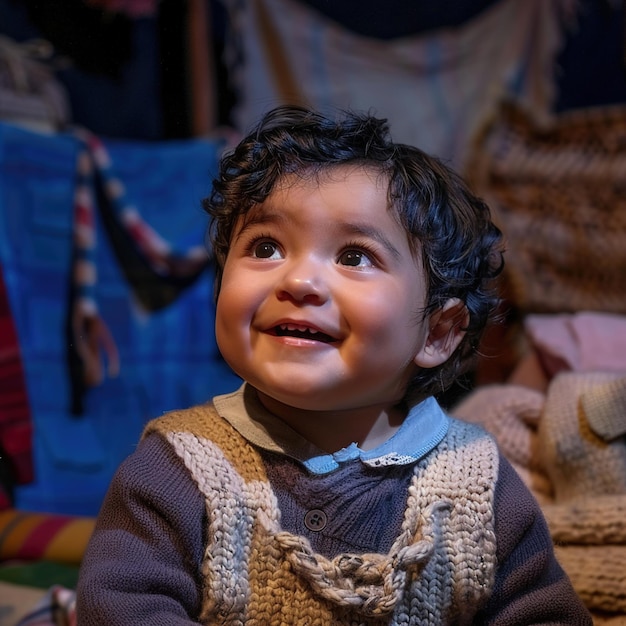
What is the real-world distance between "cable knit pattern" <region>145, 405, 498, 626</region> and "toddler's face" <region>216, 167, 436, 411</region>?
0.34 ft

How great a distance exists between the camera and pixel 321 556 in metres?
0.87

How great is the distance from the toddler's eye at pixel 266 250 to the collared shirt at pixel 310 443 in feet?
0.57

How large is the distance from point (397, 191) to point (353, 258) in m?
0.09

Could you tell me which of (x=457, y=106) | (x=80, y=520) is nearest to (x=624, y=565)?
(x=80, y=520)

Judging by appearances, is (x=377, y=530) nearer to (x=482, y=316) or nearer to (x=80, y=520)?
(x=482, y=316)

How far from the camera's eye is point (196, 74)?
6.12 ft

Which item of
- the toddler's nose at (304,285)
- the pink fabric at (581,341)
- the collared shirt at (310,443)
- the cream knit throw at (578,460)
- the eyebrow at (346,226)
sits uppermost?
Result: the eyebrow at (346,226)

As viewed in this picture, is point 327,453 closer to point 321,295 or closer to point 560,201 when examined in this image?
point 321,295

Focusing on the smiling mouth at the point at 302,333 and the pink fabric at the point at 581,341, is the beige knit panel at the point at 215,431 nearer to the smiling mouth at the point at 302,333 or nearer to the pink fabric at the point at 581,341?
the smiling mouth at the point at 302,333

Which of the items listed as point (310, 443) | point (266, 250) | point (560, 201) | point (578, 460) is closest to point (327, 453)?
point (310, 443)

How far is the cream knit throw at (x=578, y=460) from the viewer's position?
3.85ft

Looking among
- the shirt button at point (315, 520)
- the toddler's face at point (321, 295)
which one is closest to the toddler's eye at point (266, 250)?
the toddler's face at point (321, 295)

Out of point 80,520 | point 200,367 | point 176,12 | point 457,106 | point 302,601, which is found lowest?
point 80,520

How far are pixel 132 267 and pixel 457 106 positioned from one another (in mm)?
954
